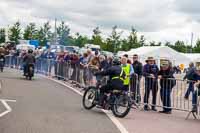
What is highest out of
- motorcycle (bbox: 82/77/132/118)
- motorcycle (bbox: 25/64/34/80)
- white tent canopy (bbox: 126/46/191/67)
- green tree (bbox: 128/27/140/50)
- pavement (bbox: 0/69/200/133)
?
green tree (bbox: 128/27/140/50)

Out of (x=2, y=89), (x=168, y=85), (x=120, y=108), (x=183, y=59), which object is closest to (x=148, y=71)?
(x=168, y=85)

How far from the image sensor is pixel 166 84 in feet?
50.4

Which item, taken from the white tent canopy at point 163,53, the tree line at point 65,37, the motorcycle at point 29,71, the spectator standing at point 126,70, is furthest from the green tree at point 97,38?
the spectator standing at point 126,70

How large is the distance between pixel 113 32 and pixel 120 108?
69804 mm

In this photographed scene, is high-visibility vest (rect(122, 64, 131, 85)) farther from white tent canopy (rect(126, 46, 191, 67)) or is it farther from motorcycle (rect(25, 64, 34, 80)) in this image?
white tent canopy (rect(126, 46, 191, 67))

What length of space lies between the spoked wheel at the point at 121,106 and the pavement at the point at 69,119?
0.22 meters

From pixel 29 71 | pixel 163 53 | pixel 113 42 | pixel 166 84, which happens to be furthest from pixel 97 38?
pixel 166 84

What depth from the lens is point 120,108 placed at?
43.1 feet

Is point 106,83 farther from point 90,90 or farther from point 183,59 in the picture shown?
point 183,59

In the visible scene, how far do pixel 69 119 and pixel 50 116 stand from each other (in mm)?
552

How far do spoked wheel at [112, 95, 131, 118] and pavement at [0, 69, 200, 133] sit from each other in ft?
0.73

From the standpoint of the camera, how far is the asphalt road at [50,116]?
32.6 ft

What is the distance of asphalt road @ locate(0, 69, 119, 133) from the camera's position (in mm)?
9938

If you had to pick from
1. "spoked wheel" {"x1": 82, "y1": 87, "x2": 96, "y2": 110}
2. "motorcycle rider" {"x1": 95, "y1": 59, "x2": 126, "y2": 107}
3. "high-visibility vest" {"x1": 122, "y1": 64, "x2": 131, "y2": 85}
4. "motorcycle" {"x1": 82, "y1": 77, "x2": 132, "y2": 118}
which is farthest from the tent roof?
"motorcycle rider" {"x1": 95, "y1": 59, "x2": 126, "y2": 107}
